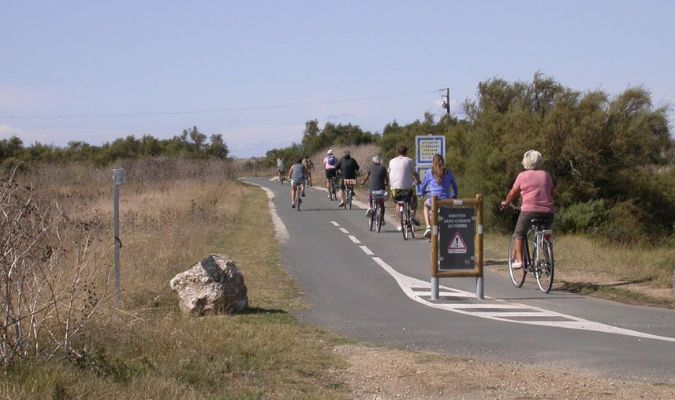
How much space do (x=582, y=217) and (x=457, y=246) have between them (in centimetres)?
1235

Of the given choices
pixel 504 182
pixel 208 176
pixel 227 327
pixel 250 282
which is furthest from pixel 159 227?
pixel 208 176

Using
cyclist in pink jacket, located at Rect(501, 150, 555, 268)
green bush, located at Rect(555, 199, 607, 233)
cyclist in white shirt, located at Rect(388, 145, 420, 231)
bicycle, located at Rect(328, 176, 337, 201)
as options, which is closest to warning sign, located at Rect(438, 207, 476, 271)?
cyclist in pink jacket, located at Rect(501, 150, 555, 268)

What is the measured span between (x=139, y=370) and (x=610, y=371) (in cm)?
410

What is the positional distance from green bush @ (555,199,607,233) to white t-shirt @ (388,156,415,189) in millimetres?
5755

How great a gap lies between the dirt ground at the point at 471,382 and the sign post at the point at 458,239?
12.7 ft

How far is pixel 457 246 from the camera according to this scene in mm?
12586

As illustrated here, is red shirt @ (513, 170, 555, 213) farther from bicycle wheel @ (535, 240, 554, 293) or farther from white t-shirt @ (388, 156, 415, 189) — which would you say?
white t-shirt @ (388, 156, 415, 189)

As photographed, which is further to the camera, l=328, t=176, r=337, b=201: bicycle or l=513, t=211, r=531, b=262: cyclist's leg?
l=328, t=176, r=337, b=201: bicycle

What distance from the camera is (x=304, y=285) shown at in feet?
45.5

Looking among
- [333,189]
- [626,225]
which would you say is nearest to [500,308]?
[626,225]

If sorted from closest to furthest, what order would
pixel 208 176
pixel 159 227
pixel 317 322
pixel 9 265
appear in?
pixel 9 265 < pixel 317 322 < pixel 159 227 < pixel 208 176

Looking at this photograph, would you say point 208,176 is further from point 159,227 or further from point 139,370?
point 139,370

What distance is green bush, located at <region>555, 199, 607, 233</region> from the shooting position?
942 inches

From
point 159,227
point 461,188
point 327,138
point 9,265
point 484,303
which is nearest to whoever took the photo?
point 9,265
